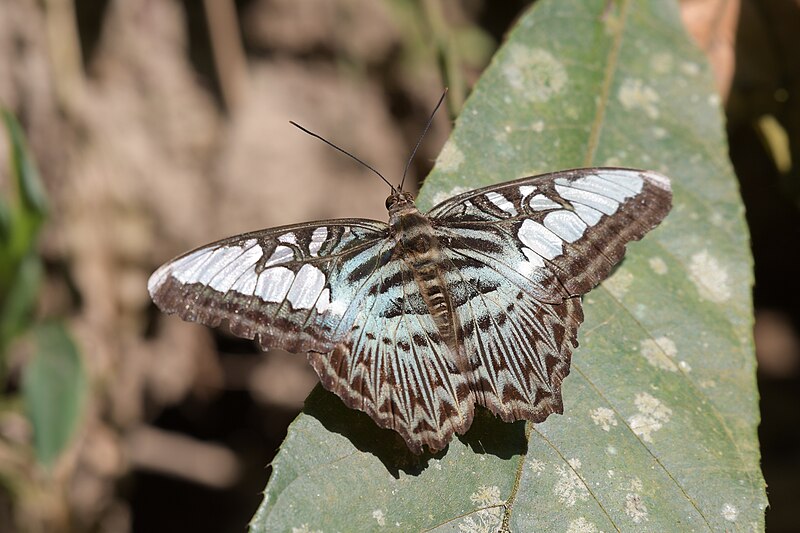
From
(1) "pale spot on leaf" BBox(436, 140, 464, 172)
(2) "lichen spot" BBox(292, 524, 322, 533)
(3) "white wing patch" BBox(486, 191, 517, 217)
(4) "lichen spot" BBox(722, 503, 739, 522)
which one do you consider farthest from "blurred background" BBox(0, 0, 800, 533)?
(2) "lichen spot" BBox(292, 524, 322, 533)

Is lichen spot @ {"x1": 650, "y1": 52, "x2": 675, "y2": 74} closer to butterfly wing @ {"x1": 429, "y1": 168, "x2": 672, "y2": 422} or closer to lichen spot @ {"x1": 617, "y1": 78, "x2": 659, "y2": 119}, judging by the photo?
lichen spot @ {"x1": 617, "y1": 78, "x2": 659, "y2": 119}

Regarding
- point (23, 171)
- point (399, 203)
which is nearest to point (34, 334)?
point (23, 171)

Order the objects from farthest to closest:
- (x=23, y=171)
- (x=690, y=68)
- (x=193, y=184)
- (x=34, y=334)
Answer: (x=193, y=184) < (x=34, y=334) < (x=23, y=171) < (x=690, y=68)

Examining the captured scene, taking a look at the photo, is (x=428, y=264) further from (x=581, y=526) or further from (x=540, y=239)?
(x=581, y=526)

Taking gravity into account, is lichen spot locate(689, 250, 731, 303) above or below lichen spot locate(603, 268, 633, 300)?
above

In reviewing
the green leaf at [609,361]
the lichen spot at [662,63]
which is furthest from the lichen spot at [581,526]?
the lichen spot at [662,63]

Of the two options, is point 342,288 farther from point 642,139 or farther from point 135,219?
point 135,219

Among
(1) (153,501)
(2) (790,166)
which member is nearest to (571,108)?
(2) (790,166)
